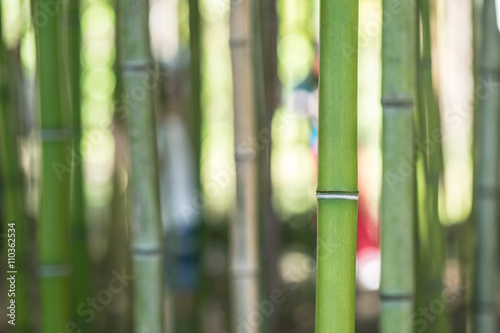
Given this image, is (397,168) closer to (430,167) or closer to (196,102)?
(430,167)

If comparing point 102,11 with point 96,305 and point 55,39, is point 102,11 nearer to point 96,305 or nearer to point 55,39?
point 96,305

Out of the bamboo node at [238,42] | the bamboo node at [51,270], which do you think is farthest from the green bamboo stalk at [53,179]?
the bamboo node at [238,42]

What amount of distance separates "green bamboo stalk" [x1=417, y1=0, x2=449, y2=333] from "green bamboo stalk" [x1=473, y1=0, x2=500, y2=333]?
59 millimetres

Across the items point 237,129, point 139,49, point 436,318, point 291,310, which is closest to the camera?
point 139,49

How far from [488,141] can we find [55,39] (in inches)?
23.9

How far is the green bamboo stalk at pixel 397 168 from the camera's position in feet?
2.07

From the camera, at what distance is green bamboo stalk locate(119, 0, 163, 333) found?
2.39ft

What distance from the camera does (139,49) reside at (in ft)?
2.38

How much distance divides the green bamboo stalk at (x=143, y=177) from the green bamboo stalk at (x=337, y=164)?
0.25m

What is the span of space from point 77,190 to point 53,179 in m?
0.40

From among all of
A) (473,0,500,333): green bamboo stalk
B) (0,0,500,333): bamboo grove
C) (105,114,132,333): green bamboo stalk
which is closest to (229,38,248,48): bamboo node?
(0,0,500,333): bamboo grove

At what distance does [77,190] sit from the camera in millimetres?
1171

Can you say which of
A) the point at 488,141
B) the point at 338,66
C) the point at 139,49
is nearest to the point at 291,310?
the point at 488,141

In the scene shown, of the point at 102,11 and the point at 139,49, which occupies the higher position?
the point at 102,11
